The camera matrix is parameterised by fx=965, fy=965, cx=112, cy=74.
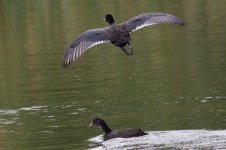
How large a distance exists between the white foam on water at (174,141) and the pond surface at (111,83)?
21 cm

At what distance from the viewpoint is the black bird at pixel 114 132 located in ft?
65.5

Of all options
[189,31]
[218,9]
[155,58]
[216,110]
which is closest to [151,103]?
[216,110]

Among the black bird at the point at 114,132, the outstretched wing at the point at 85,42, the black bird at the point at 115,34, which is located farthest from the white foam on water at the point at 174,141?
the outstretched wing at the point at 85,42

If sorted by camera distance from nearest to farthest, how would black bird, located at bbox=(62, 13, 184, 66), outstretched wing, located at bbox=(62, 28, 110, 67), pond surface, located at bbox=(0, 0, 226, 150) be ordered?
black bird, located at bbox=(62, 13, 184, 66) < outstretched wing, located at bbox=(62, 28, 110, 67) < pond surface, located at bbox=(0, 0, 226, 150)

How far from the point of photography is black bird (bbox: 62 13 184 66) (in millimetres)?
17500

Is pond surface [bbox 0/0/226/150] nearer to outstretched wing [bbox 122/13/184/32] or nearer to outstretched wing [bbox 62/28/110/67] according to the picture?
outstretched wing [bbox 62/28/110/67]

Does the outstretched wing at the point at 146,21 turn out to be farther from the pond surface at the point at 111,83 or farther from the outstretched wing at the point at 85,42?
the pond surface at the point at 111,83

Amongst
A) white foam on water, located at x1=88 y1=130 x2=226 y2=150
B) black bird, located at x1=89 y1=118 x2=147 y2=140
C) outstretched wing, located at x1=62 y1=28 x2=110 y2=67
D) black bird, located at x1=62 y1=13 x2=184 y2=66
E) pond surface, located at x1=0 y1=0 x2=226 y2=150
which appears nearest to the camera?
black bird, located at x1=62 y1=13 x2=184 y2=66

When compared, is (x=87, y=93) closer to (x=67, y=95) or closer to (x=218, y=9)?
(x=67, y=95)

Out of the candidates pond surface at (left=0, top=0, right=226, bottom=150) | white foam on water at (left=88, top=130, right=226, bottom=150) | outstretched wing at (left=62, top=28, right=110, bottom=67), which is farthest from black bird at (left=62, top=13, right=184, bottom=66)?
pond surface at (left=0, top=0, right=226, bottom=150)

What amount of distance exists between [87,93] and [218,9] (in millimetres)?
18424

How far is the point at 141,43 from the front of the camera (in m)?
34.9

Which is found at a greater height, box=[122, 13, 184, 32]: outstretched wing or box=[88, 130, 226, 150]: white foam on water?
box=[122, 13, 184, 32]: outstretched wing

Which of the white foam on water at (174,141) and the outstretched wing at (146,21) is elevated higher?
the outstretched wing at (146,21)
